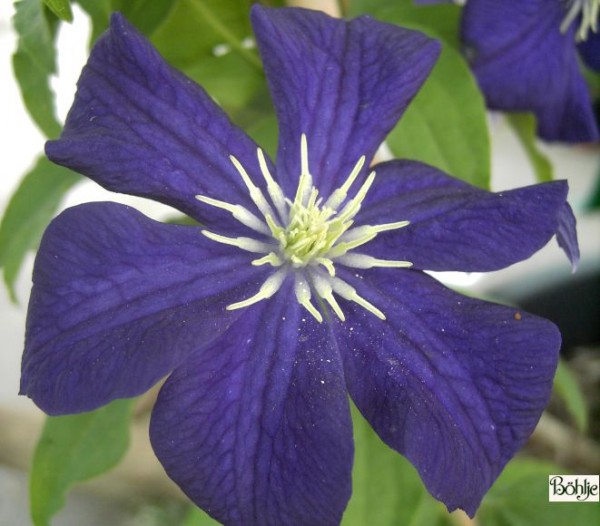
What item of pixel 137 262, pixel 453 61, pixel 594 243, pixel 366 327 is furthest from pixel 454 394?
pixel 594 243

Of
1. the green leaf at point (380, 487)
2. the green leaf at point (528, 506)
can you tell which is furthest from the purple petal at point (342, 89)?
Result: the green leaf at point (528, 506)

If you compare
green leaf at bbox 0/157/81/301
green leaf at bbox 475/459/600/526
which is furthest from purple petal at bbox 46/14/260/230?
green leaf at bbox 475/459/600/526

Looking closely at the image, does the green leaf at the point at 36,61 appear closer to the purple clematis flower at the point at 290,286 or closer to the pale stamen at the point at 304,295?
the purple clematis flower at the point at 290,286

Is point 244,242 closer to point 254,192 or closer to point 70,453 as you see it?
point 254,192

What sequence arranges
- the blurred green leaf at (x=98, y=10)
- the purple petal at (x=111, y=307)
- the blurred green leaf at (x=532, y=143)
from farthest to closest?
the blurred green leaf at (x=532, y=143), the blurred green leaf at (x=98, y=10), the purple petal at (x=111, y=307)

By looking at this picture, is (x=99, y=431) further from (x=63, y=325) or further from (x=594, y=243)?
(x=594, y=243)
